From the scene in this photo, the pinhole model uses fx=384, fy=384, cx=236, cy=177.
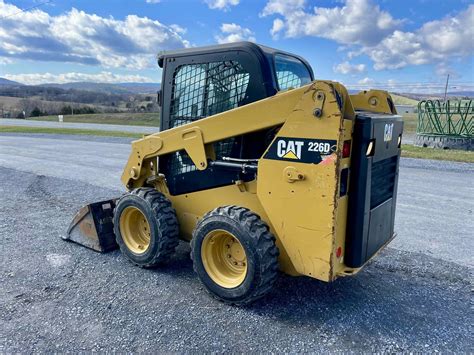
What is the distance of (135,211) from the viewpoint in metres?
4.38

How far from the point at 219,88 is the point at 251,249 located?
1.68 m

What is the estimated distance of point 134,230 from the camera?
14.8ft

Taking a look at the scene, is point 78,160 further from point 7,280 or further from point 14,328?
point 14,328

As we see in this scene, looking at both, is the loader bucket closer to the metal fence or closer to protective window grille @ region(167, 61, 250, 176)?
protective window grille @ region(167, 61, 250, 176)

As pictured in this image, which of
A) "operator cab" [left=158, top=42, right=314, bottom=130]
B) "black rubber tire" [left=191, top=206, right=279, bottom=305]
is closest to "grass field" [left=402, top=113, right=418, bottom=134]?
"operator cab" [left=158, top=42, right=314, bottom=130]

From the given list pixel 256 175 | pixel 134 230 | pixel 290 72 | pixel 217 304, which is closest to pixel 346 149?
pixel 256 175

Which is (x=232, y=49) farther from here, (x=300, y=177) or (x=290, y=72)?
(x=300, y=177)

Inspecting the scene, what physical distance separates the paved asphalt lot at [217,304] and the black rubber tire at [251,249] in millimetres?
185

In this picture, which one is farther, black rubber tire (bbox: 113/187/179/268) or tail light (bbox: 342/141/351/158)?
black rubber tire (bbox: 113/187/179/268)

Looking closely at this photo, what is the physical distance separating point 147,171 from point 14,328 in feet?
6.69

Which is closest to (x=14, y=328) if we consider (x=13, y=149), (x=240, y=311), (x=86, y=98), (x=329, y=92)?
(x=240, y=311)

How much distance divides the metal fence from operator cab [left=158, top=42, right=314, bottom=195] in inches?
611

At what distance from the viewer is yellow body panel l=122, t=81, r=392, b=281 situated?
2.89 metres

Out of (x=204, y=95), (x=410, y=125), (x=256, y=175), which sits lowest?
(x=256, y=175)
